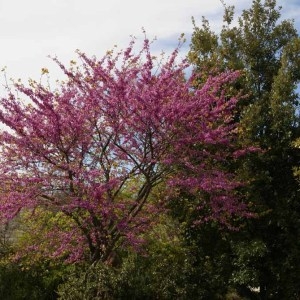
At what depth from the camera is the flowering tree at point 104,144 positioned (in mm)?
10242

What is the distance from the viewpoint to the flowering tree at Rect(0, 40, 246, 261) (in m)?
10.2

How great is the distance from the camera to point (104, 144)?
11.3 m

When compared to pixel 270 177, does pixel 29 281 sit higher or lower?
lower

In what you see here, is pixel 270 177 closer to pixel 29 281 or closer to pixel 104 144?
pixel 104 144

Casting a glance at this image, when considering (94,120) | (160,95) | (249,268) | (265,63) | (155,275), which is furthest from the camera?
(265,63)

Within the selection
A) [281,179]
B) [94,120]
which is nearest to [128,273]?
[94,120]

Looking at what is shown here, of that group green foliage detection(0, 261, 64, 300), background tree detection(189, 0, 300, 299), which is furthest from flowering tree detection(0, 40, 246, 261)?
green foliage detection(0, 261, 64, 300)

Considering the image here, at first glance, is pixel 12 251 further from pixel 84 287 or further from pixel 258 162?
pixel 258 162

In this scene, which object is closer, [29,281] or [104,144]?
[104,144]

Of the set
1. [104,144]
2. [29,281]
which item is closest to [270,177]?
[104,144]

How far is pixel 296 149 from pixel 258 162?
1150mm

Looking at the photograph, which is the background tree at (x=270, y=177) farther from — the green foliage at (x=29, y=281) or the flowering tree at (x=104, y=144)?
the green foliage at (x=29, y=281)

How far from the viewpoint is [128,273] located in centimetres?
1143

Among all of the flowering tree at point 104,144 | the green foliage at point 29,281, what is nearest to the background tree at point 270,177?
the flowering tree at point 104,144
